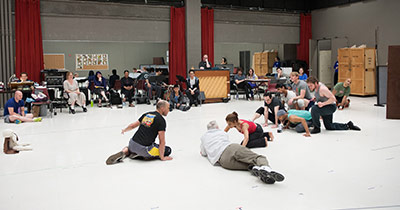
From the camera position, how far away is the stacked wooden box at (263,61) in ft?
63.1

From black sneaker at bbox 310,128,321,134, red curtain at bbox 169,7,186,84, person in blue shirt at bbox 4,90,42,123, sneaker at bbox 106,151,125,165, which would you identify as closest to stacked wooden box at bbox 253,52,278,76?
red curtain at bbox 169,7,186,84

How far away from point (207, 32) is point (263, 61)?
Result: 4.75 meters

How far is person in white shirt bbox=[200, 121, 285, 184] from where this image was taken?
14.2 ft

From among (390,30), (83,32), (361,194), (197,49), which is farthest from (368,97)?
(361,194)

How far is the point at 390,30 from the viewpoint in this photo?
1456cm

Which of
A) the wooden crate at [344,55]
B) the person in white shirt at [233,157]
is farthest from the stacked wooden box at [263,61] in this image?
the person in white shirt at [233,157]

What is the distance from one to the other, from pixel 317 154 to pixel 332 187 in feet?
5.27

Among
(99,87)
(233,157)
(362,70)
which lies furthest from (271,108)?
(362,70)

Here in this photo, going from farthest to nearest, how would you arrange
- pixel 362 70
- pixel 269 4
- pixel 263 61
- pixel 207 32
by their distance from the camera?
pixel 263 61 → pixel 269 4 → pixel 207 32 → pixel 362 70

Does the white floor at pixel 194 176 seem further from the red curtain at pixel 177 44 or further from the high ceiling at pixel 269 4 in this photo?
the high ceiling at pixel 269 4

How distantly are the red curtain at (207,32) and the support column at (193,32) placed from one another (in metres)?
0.22

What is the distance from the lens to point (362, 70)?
1466cm

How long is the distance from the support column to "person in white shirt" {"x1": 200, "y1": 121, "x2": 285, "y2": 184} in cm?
1007

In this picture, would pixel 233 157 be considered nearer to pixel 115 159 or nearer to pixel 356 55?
pixel 115 159
